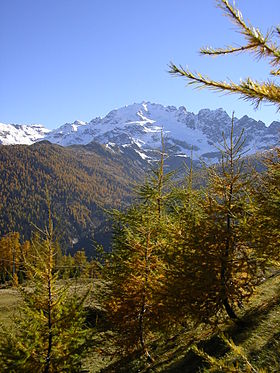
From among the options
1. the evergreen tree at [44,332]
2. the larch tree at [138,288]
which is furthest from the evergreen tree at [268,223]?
the evergreen tree at [44,332]

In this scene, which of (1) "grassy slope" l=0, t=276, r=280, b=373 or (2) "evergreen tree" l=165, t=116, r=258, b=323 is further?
(2) "evergreen tree" l=165, t=116, r=258, b=323

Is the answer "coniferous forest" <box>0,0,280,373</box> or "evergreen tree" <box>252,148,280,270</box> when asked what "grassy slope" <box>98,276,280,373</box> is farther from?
"evergreen tree" <box>252,148,280,270</box>

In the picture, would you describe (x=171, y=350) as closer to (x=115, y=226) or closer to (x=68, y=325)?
(x=68, y=325)

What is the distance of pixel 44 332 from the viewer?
10258 millimetres

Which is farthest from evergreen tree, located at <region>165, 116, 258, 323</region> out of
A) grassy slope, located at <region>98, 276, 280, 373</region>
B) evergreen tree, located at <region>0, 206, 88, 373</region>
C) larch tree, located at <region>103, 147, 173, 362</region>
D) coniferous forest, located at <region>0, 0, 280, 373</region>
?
evergreen tree, located at <region>0, 206, 88, 373</region>

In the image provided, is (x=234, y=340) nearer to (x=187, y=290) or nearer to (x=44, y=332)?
(x=187, y=290)

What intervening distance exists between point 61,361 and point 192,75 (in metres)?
10.1

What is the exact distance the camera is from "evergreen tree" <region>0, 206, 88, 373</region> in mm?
9828

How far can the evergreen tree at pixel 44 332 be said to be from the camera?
983 centimetres

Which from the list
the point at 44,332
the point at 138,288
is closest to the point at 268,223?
the point at 138,288

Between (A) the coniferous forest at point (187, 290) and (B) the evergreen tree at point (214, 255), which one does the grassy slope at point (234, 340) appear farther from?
(B) the evergreen tree at point (214, 255)

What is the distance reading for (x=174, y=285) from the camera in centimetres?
1092

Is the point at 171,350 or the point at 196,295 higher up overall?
the point at 196,295

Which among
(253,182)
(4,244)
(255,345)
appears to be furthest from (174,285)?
(4,244)
